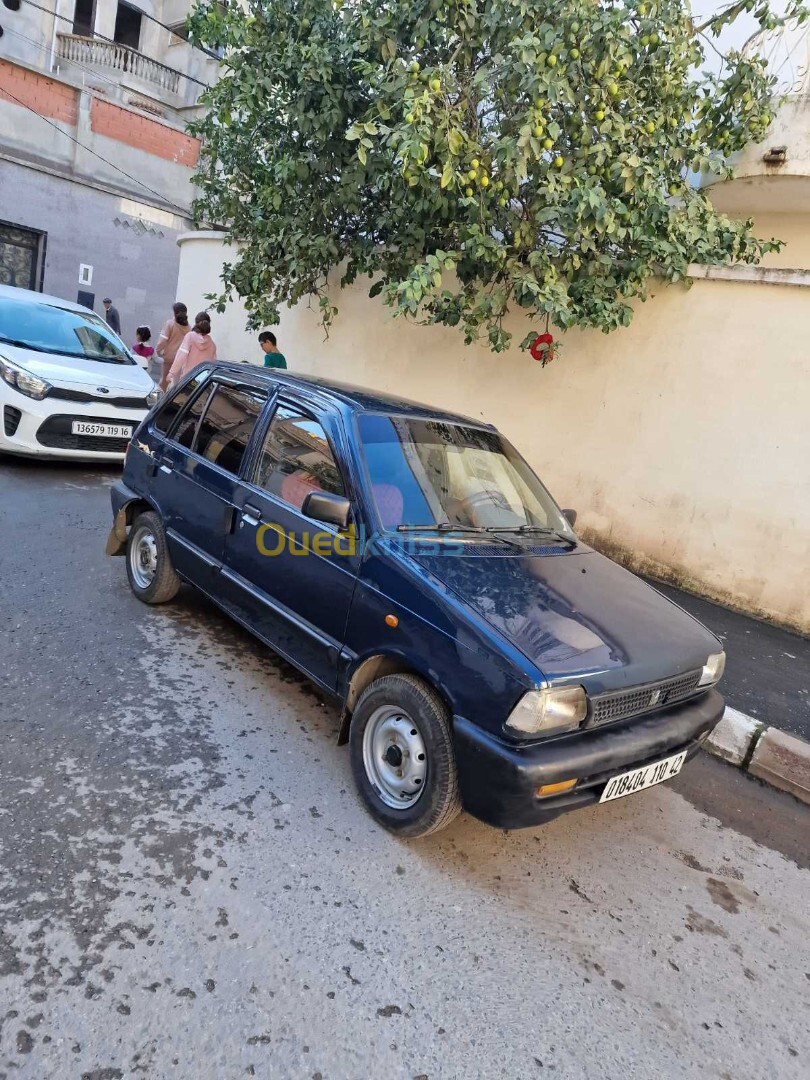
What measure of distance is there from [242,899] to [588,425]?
6.12 m

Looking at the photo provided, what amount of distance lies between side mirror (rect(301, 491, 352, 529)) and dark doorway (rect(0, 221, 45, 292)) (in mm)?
15386

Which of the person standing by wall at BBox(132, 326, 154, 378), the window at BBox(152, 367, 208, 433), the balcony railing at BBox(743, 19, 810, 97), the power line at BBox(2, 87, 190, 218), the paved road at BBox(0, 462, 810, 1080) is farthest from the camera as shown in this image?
the power line at BBox(2, 87, 190, 218)

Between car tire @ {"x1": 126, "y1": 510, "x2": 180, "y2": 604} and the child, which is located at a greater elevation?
the child

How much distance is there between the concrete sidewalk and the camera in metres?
4.03

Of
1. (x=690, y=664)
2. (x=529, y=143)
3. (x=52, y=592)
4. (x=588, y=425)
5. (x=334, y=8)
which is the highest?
(x=334, y=8)

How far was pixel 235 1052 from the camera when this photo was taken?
1.89 meters

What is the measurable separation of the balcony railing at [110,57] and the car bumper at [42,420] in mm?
17264

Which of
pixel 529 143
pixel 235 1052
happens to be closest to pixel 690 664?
pixel 235 1052

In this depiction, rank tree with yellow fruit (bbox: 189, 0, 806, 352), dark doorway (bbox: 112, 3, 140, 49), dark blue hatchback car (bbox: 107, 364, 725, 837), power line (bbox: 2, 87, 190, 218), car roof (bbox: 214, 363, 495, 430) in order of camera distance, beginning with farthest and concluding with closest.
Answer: dark doorway (bbox: 112, 3, 140, 49), power line (bbox: 2, 87, 190, 218), tree with yellow fruit (bbox: 189, 0, 806, 352), car roof (bbox: 214, 363, 495, 430), dark blue hatchback car (bbox: 107, 364, 725, 837)

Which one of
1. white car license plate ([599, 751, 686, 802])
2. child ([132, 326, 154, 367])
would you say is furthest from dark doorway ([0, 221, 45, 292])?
white car license plate ([599, 751, 686, 802])

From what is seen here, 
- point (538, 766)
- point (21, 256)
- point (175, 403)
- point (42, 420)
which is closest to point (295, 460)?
point (175, 403)

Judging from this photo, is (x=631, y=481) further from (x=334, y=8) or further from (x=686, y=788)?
(x=334, y=8)

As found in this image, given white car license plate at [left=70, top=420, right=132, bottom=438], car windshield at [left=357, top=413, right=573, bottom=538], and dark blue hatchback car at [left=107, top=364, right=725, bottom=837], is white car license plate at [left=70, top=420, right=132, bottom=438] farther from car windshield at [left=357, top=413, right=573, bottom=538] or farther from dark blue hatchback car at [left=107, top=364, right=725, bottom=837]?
car windshield at [left=357, top=413, right=573, bottom=538]

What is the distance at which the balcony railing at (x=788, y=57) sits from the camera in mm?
6812
